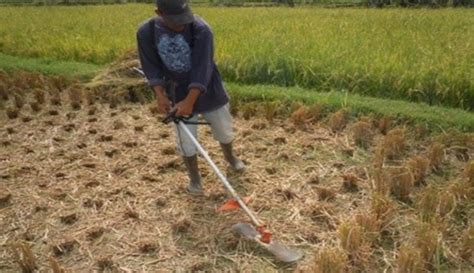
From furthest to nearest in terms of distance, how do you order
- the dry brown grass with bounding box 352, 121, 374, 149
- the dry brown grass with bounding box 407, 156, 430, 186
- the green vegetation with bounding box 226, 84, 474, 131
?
the green vegetation with bounding box 226, 84, 474, 131 < the dry brown grass with bounding box 352, 121, 374, 149 < the dry brown grass with bounding box 407, 156, 430, 186

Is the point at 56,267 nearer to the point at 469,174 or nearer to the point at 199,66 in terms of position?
the point at 199,66

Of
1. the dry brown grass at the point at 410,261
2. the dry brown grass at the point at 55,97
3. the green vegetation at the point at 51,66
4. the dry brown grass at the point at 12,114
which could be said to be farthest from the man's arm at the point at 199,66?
the green vegetation at the point at 51,66

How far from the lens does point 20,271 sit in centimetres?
258

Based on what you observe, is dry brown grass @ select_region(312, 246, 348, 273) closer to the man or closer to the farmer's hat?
the man

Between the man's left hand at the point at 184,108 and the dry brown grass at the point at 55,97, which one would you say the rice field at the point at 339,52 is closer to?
the dry brown grass at the point at 55,97

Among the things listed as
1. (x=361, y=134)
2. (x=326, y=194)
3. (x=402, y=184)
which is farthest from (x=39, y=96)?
(x=402, y=184)

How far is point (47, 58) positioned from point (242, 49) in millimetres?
3122

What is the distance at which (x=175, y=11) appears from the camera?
2.65 meters

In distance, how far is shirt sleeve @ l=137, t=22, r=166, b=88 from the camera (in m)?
2.88

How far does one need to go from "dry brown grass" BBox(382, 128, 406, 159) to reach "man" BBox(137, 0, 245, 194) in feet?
3.93

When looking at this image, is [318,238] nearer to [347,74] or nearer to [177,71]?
[177,71]

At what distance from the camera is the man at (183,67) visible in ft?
9.05

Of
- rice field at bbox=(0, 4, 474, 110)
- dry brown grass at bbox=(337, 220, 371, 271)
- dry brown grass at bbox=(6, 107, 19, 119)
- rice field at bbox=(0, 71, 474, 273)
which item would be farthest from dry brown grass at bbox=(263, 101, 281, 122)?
dry brown grass at bbox=(6, 107, 19, 119)

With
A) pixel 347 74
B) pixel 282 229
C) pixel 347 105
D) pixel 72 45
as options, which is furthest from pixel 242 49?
pixel 282 229
